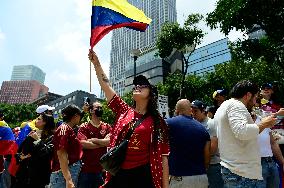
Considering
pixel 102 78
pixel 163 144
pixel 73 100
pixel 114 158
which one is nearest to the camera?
pixel 114 158

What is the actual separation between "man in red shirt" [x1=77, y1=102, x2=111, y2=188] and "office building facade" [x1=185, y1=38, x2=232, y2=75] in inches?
3000

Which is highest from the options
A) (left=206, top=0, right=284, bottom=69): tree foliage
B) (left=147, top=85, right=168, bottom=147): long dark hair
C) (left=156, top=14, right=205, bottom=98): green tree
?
(left=156, top=14, right=205, bottom=98): green tree

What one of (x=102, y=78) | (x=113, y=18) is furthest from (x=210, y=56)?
(x=102, y=78)

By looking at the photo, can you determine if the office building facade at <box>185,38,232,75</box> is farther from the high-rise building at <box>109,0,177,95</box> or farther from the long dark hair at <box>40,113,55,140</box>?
the long dark hair at <box>40,113,55,140</box>

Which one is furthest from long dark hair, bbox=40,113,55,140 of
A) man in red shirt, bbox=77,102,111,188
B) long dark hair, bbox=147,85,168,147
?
long dark hair, bbox=147,85,168,147

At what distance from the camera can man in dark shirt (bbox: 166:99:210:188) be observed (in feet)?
15.3

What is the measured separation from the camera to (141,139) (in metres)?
3.45

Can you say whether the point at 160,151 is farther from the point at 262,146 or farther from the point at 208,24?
the point at 208,24

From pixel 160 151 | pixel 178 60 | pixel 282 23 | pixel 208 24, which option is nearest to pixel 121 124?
pixel 160 151

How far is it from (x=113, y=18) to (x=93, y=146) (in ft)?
8.27

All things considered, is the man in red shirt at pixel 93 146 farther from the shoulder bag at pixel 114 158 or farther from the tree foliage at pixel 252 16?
the tree foliage at pixel 252 16

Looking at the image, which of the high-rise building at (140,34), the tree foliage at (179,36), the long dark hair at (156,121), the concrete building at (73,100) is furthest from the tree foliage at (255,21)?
the high-rise building at (140,34)

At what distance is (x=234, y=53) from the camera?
20.9 metres

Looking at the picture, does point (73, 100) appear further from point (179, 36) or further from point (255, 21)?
point (255, 21)
